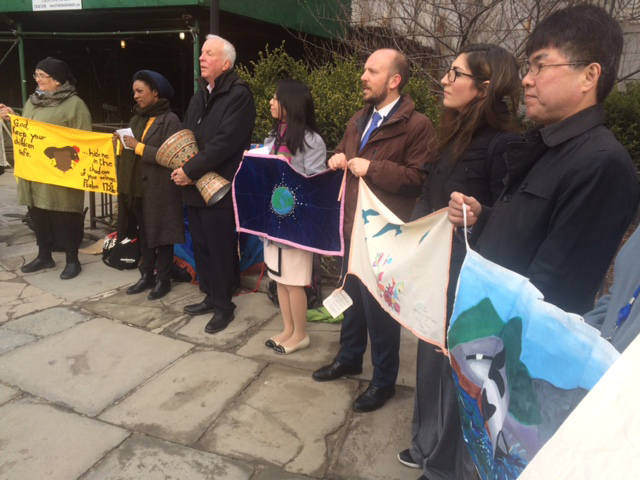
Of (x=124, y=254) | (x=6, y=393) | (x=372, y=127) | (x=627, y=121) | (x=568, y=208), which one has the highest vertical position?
(x=627, y=121)

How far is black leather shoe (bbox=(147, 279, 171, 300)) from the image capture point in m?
4.57

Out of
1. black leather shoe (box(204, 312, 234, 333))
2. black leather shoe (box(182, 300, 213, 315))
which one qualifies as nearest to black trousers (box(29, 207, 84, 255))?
black leather shoe (box(182, 300, 213, 315))

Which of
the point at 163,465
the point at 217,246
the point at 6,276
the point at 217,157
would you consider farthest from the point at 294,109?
the point at 6,276

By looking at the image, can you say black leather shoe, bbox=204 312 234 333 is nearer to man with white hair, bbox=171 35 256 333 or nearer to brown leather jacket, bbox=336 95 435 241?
man with white hair, bbox=171 35 256 333

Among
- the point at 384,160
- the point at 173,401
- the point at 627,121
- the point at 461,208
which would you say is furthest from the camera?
the point at 627,121

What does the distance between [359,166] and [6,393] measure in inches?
100

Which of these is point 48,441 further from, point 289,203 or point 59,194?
point 59,194

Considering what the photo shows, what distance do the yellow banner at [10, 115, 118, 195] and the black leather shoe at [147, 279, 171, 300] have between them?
1.22 metres

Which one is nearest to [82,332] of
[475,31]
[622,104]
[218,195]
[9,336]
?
[9,336]

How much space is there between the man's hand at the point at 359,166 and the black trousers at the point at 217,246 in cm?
148

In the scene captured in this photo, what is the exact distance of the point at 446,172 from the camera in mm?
2322

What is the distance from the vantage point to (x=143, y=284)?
473cm

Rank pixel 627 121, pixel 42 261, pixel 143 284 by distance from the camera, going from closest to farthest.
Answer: pixel 143 284
pixel 42 261
pixel 627 121

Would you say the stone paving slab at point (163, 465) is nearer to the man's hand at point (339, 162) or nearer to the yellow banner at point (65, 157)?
the man's hand at point (339, 162)
